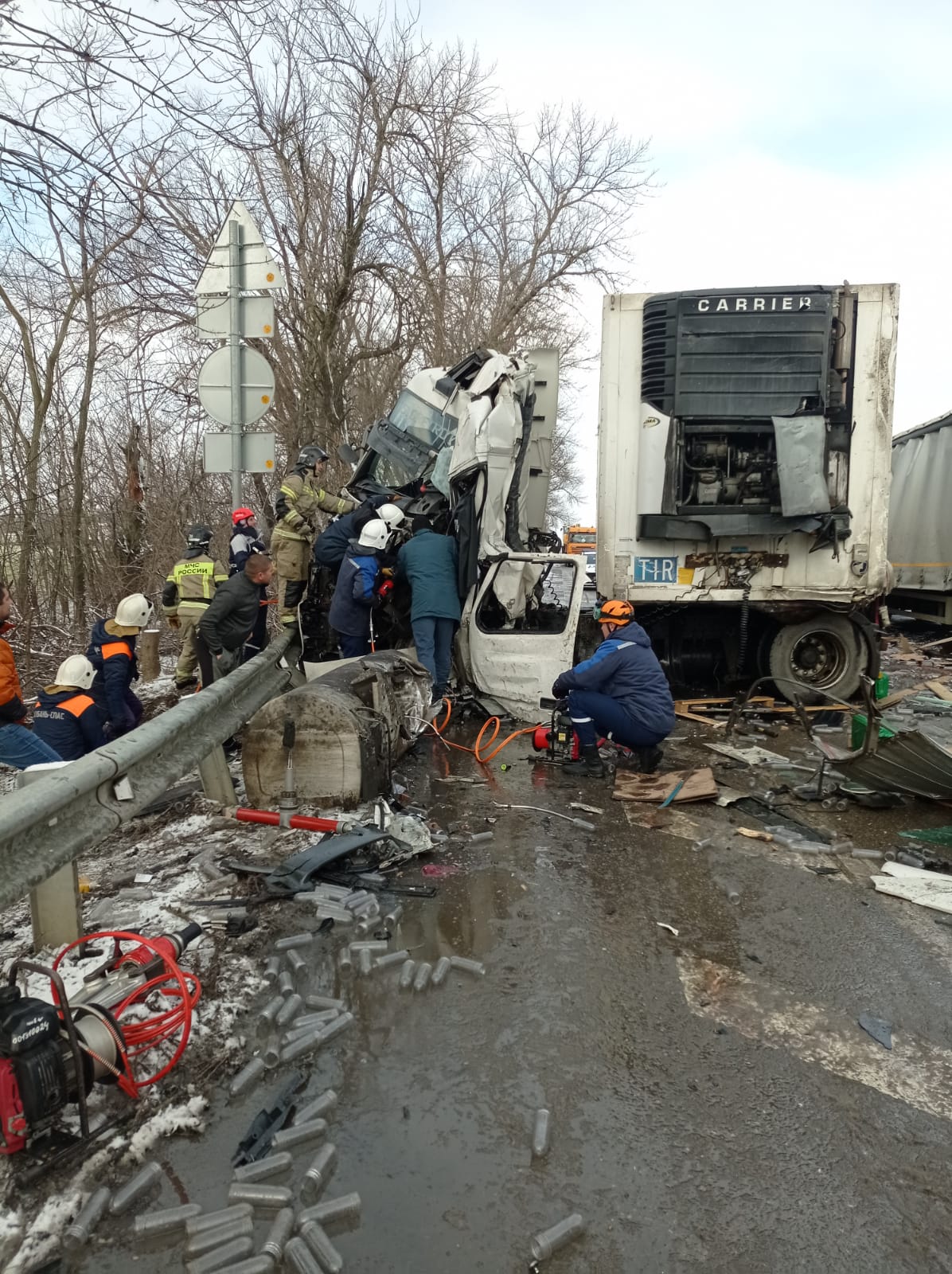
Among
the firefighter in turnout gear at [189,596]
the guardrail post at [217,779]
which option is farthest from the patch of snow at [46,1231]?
the firefighter in turnout gear at [189,596]

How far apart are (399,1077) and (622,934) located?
147cm

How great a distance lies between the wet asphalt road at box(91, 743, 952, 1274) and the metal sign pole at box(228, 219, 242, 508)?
159 inches

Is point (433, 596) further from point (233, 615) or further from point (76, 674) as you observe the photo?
point (76, 674)

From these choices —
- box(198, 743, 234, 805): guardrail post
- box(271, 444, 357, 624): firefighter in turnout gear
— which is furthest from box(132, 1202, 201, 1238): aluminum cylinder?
box(271, 444, 357, 624): firefighter in turnout gear

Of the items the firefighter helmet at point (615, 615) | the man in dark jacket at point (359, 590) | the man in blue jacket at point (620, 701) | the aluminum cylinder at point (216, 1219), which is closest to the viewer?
the aluminum cylinder at point (216, 1219)

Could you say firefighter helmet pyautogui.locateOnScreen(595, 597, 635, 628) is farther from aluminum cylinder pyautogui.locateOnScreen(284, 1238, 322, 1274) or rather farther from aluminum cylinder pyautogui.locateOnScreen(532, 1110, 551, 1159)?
aluminum cylinder pyautogui.locateOnScreen(284, 1238, 322, 1274)

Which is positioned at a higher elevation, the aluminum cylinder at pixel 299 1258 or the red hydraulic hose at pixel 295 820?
the red hydraulic hose at pixel 295 820

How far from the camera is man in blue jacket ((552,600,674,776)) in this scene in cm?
658

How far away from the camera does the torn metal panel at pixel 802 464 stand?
8.28 m

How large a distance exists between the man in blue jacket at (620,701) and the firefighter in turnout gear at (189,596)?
439cm

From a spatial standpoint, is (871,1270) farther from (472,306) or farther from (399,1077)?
(472,306)

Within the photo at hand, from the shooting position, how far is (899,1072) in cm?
302

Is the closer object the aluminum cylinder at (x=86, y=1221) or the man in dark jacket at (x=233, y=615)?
the aluminum cylinder at (x=86, y=1221)

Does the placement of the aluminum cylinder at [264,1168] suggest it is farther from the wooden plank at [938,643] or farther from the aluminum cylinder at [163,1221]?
the wooden plank at [938,643]
